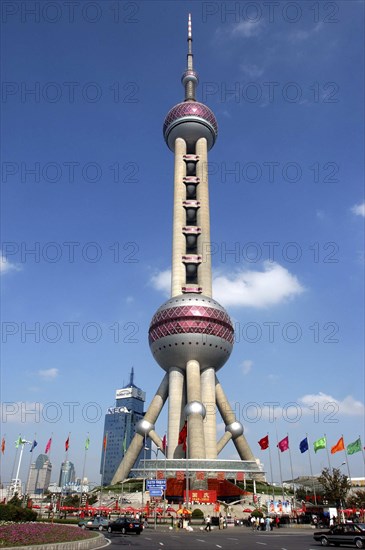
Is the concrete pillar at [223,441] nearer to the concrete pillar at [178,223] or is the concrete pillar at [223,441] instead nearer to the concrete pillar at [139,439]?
the concrete pillar at [139,439]

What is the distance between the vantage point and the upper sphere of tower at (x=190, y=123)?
368 ft

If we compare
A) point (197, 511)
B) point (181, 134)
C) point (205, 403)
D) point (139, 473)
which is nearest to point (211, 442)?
point (205, 403)

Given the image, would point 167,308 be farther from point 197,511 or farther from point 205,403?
point 197,511

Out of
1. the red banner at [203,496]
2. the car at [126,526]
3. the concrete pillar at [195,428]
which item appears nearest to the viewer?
the car at [126,526]

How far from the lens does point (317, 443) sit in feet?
177

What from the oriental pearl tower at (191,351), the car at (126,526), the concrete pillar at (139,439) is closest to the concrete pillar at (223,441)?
the oriental pearl tower at (191,351)

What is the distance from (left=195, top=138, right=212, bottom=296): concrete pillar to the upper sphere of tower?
Result: 2470 millimetres

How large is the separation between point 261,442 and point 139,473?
2912cm

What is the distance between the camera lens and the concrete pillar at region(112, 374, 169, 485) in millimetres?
84812

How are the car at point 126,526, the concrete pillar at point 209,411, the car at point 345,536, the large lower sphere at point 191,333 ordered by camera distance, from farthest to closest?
the large lower sphere at point 191,333 → the concrete pillar at point 209,411 → the car at point 126,526 → the car at point 345,536

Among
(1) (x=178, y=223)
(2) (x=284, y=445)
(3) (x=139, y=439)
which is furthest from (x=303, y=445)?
(1) (x=178, y=223)

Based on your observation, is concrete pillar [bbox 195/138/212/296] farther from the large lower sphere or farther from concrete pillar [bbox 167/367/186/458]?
concrete pillar [bbox 167/367/186/458]

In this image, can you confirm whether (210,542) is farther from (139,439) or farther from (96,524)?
(139,439)

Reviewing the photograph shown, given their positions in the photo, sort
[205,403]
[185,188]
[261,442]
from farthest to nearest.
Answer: [185,188] < [205,403] < [261,442]
